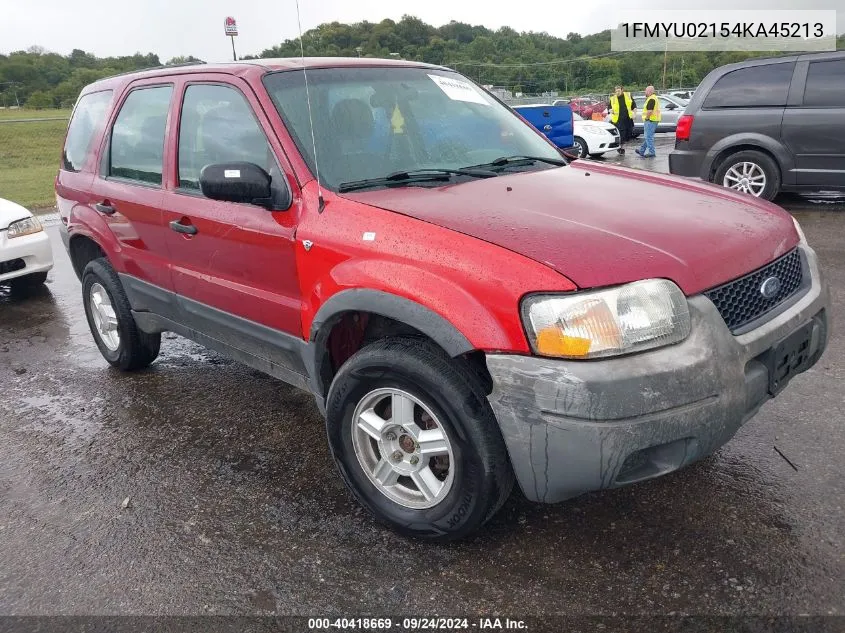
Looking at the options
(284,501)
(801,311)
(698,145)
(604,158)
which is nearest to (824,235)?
(698,145)

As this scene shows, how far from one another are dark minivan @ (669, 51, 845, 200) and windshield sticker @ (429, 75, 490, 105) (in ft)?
18.4

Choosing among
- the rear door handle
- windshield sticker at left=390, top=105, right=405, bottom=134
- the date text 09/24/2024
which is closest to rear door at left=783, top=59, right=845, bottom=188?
windshield sticker at left=390, top=105, right=405, bottom=134

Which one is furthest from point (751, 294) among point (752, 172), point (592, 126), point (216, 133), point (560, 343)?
point (592, 126)

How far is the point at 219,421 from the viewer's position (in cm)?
385

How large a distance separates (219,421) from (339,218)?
1705 millimetres

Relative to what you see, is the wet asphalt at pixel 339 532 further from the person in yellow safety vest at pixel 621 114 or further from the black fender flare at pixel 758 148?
the person in yellow safety vest at pixel 621 114

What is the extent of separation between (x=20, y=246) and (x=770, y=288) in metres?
6.32

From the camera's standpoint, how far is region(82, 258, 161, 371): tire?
434cm

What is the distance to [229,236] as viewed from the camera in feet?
10.4

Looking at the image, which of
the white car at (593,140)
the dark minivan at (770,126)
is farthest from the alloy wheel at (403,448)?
the white car at (593,140)

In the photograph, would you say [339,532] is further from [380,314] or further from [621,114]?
[621,114]

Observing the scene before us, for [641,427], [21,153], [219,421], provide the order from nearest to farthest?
[641,427]
[219,421]
[21,153]

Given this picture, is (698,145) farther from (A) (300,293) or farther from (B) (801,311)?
(A) (300,293)

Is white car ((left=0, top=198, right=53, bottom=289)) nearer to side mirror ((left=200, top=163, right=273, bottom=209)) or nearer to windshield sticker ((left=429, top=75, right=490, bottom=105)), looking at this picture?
side mirror ((left=200, top=163, right=273, bottom=209))
